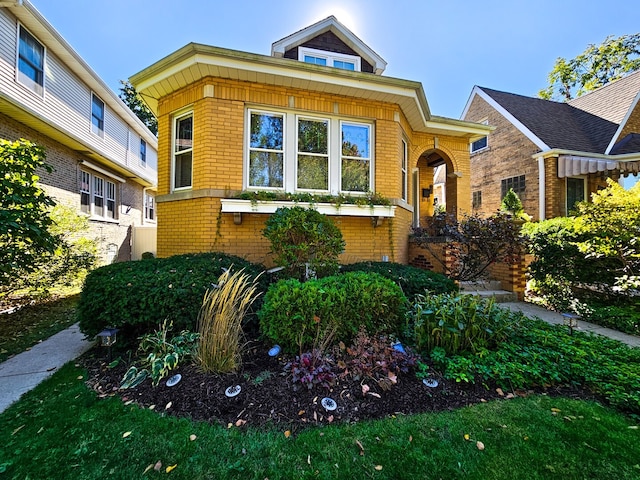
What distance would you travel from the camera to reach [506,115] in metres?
13.5

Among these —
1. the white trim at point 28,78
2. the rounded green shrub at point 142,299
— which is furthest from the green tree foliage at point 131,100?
the rounded green shrub at point 142,299

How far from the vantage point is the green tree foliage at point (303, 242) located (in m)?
5.00

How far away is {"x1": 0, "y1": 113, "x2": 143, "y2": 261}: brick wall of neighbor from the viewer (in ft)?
28.8

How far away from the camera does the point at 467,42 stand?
977cm

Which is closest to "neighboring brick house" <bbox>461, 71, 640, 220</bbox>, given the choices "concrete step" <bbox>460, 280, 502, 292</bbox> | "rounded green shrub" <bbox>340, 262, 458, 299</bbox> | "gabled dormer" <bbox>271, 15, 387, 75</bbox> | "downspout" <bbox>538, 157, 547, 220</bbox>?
"downspout" <bbox>538, 157, 547, 220</bbox>

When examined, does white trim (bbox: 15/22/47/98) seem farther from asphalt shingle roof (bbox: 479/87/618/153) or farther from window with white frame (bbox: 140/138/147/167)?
asphalt shingle roof (bbox: 479/87/618/153)

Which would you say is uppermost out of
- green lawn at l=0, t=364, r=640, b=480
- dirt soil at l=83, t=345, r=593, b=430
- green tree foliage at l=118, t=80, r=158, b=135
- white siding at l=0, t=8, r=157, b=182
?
green tree foliage at l=118, t=80, r=158, b=135

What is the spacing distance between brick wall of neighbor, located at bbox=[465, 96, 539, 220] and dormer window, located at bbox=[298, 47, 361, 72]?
8583 mm

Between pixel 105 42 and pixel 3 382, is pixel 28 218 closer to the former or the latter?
pixel 3 382

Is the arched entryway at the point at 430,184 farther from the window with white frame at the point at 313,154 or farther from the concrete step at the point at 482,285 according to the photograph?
the window with white frame at the point at 313,154

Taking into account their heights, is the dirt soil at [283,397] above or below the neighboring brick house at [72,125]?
below

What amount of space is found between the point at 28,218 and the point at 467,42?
12.9 metres

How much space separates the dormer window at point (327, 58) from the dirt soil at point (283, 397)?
29.0 feet

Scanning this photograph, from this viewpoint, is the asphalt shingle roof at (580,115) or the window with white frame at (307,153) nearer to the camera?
the window with white frame at (307,153)
